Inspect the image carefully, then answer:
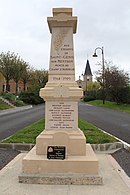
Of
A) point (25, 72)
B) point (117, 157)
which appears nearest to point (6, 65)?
point (25, 72)

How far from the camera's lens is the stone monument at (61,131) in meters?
5.25

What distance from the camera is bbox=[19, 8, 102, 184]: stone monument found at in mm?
5246

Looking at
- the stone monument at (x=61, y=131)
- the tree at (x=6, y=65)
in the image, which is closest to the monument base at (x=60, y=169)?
the stone monument at (x=61, y=131)

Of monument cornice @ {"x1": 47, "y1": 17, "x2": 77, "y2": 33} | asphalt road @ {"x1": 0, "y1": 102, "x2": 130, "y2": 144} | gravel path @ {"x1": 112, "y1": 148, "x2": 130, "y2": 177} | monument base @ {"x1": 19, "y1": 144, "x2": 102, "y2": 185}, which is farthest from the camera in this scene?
asphalt road @ {"x1": 0, "y1": 102, "x2": 130, "y2": 144}

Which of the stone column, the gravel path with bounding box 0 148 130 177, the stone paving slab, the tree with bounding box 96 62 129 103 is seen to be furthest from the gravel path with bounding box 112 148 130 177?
the tree with bounding box 96 62 129 103

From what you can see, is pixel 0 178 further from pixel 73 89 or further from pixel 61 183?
pixel 73 89

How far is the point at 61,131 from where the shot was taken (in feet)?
19.5

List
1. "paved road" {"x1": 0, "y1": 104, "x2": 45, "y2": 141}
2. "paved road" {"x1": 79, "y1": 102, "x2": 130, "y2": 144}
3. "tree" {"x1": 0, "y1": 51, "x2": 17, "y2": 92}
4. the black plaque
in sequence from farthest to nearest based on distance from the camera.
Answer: "tree" {"x1": 0, "y1": 51, "x2": 17, "y2": 92} < "paved road" {"x1": 0, "y1": 104, "x2": 45, "y2": 141} < "paved road" {"x1": 79, "y1": 102, "x2": 130, "y2": 144} < the black plaque

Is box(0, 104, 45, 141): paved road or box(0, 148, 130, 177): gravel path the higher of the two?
box(0, 148, 130, 177): gravel path

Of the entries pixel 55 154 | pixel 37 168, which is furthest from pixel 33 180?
pixel 55 154

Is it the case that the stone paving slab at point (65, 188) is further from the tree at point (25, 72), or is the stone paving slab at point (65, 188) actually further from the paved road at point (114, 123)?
the tree at point (25, 72)

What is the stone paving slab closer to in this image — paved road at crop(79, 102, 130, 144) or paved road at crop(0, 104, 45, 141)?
paved road at crop(79, 102, 130, 144)

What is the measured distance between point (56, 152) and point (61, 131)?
60 cm

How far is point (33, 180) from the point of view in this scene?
5.10 meters
